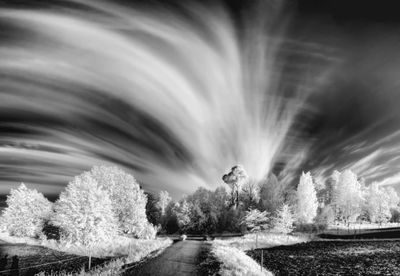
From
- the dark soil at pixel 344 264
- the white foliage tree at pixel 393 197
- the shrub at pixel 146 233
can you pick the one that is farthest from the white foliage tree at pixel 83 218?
the white foliage tree at pixel 393 197

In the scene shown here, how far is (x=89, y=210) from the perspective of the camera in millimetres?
31500

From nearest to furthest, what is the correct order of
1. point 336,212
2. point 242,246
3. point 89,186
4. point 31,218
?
point 89,186, point 242,246, point 31,218, point 336,212

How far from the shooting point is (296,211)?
252ft

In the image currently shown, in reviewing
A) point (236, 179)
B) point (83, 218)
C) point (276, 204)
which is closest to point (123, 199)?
point (83, 218)

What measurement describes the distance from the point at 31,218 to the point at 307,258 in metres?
60.2

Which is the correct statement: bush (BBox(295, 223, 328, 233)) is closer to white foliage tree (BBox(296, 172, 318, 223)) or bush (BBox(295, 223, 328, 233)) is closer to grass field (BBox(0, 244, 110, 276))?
white foliage tree (BBox(296, 172, 318, 223))

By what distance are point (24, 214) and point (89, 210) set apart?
4529 cm

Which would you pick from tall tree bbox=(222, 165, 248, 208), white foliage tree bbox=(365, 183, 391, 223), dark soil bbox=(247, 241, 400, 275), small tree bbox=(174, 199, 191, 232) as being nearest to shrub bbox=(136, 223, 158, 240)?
small tree bbox=(174, 199, 191, 232)

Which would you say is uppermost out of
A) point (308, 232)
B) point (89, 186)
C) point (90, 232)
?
point (89, 186)

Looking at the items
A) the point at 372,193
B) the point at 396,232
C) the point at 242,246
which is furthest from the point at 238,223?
the point at 372,193

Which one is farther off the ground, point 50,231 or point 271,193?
point 271,193

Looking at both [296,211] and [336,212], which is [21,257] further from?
[336,212]

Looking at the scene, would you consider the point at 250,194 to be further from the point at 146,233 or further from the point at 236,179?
the point at 146,233

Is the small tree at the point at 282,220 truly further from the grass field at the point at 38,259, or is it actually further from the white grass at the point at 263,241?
the grass field at the point at 38,259
